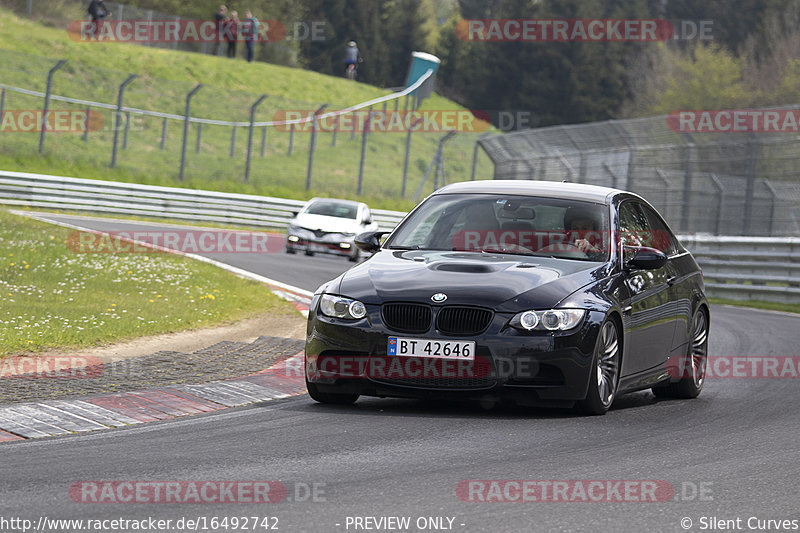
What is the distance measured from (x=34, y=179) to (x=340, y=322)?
2628 centimetres

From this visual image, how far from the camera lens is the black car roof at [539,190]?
30.2ft

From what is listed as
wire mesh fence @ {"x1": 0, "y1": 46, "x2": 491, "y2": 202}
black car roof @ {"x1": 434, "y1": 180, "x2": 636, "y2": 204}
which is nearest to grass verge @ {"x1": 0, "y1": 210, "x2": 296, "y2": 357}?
black car roof @ {"x1": 434, "y1": 180, "x2": 636, "y2": 204}

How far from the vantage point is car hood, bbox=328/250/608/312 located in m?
7.80

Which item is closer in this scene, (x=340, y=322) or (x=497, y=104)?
(x=340, y=322)

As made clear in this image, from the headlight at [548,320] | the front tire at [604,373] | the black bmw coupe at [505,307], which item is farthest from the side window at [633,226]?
the headlight at [548,320]

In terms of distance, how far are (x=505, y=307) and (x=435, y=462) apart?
162 centimetres

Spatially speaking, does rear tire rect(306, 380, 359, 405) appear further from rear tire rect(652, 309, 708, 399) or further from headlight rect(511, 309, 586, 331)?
rear tire rect(652, 309, 708, 399)

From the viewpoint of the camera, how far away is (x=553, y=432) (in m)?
7.42

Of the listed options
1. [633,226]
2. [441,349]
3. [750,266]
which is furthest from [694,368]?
[750,266]

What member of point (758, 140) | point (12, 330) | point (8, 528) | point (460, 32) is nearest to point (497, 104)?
point (460, 32)

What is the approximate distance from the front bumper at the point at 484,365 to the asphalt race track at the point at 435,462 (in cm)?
18

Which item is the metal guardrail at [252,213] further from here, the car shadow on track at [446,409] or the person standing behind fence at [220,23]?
the person standing behind fence at [220,23]

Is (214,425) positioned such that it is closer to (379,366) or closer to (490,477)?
(379,366)

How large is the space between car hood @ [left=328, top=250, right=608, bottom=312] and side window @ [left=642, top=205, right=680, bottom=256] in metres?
1.37
